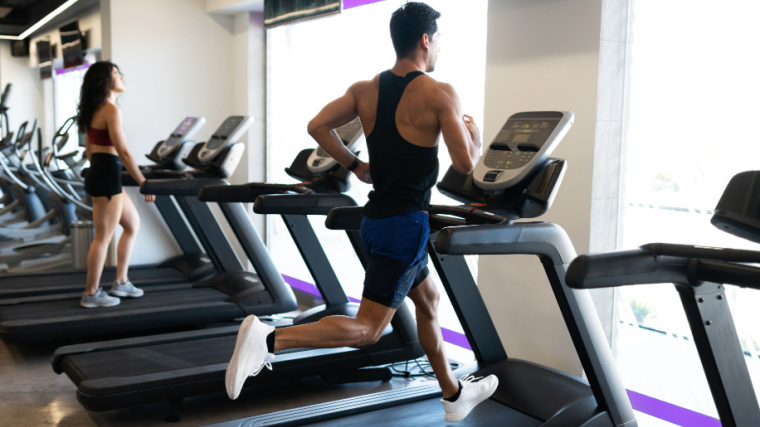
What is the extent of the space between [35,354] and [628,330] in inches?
134

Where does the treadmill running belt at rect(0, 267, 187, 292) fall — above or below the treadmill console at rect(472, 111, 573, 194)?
below

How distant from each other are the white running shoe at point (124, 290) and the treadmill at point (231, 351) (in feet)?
3.30

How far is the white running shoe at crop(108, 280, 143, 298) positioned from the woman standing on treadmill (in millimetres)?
161

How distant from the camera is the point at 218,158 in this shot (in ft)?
16.3

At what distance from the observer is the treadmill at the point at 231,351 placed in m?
3.24

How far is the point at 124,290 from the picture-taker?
16.2 ft

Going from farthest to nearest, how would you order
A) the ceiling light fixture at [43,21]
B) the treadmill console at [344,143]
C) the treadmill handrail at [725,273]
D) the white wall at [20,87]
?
the white wall at [20,87], the ceiling light fixture at [43,21], the treadmill console at [344,143], the treadmill handrail at [725,273]

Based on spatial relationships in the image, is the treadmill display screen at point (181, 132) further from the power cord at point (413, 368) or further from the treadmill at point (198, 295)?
the power cord at point (413, 368)

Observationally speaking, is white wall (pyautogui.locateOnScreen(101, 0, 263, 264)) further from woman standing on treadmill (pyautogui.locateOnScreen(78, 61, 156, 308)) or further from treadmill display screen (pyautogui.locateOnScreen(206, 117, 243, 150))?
woman standing on treadmill (pyautogui.locateOnScreen(78, 61, 156, 308))

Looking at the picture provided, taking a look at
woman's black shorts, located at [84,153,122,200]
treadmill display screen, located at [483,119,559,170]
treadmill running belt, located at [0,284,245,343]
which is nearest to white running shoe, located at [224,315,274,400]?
treadmill display screen, located at [483,119,559,170]

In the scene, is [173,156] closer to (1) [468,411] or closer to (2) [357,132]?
(2) [357,132]

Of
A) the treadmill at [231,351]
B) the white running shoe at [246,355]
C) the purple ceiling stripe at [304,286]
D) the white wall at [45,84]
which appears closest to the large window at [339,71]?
the purple ceiling stripe at [304,286]

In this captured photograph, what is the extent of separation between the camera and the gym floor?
338cm

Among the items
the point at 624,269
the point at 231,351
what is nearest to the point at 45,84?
the point at 231,351
